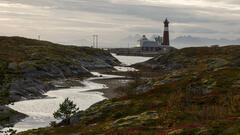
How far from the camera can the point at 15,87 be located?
290ft

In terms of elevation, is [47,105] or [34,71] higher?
[34,71]

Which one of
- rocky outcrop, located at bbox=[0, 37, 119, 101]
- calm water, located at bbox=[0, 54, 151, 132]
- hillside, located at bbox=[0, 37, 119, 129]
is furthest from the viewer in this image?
rocky outcrop, located at bbox=[0, 37, 119, 101]

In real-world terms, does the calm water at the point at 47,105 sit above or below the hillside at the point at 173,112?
below

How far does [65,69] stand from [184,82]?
89229 mm

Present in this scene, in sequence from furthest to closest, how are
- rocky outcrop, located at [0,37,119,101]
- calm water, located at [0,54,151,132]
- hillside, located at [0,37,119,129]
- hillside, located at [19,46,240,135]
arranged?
rocky outcrop, located at [0,37,119,101] < hillside, located at [0,37,119,129] < calm water, located at [0,54,151,132] < hillside, located at [19,46,240,135]

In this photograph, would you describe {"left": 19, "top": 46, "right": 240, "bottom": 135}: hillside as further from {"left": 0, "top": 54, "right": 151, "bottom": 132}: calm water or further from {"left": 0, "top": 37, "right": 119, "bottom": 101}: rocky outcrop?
{"left": 0, "top": 37, "right": 119, "bottom": 101}: rocky outcrop

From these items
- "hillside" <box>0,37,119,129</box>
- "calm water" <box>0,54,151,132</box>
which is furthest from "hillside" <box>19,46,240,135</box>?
"hillside" <box>0,37,119,129</box>

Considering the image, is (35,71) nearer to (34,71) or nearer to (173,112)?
(34,71)

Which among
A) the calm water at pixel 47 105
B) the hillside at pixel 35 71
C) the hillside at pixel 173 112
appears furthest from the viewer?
the hillside at pixel 35 71

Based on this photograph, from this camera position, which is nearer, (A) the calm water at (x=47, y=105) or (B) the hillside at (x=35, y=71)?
(A) the calm water at (x=47, y=105)

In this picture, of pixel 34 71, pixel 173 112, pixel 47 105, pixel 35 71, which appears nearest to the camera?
pixel 173 112

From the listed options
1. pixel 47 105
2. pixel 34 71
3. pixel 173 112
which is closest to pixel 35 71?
pixel 34 71

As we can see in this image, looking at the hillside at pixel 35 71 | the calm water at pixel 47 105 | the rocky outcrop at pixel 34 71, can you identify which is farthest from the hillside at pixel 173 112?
the rocky outcrop at pixel 34 71

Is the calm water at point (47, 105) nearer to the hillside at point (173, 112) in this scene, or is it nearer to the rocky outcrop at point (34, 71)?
the rocky outcrop at point (34, 71)
